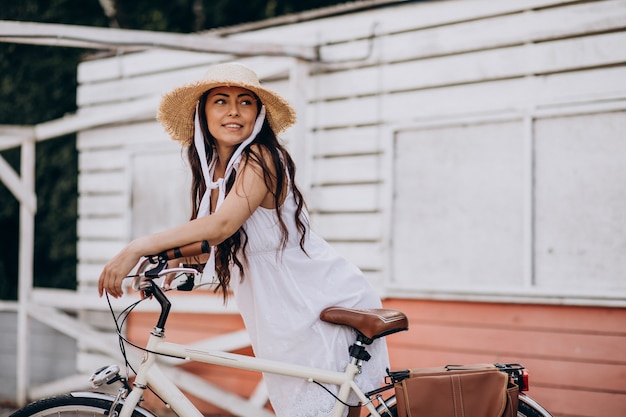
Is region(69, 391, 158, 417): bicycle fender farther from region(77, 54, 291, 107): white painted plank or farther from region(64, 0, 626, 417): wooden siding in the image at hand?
region(77, 54, 291, 107): white painted plank

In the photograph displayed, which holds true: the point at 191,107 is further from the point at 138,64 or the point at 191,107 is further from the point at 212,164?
the point at 138,64

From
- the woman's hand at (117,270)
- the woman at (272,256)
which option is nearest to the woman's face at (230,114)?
the woman at (272,256)

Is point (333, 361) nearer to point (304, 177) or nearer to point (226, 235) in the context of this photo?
point (226, 235)

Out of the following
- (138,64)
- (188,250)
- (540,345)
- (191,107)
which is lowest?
(540,345)

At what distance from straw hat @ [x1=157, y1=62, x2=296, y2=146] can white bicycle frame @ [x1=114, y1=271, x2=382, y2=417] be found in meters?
0.90

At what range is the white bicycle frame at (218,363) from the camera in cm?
285

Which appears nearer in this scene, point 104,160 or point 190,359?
point 190,359

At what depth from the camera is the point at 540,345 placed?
15.3 feet

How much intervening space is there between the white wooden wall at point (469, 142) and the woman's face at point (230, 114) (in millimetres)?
2362

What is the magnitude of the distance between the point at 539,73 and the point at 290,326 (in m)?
2.65

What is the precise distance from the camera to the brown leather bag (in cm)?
283

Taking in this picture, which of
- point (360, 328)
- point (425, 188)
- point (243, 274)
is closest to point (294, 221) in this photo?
point (243, 274)

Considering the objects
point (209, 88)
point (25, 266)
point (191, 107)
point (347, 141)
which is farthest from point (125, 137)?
point (209, 88)

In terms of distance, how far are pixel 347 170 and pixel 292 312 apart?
2.68m
